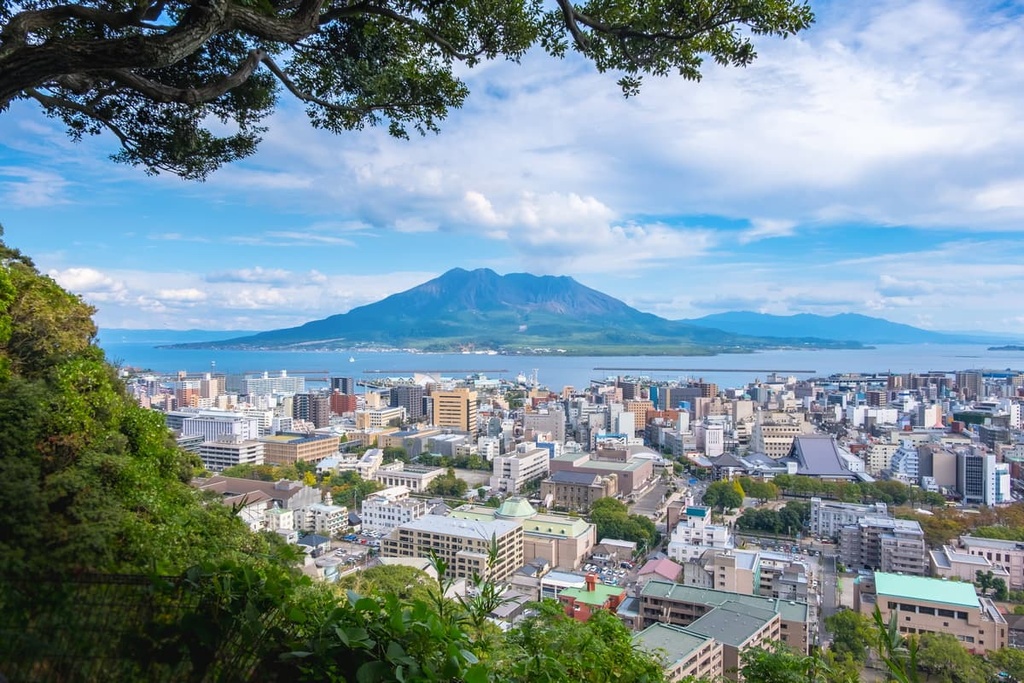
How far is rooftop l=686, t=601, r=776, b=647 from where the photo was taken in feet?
14.0

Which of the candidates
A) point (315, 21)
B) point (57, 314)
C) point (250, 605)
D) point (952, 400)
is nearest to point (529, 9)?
point (315, 21)

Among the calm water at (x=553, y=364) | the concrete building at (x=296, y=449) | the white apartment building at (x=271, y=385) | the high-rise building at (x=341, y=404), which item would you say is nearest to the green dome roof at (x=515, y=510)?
the concrete building at (x=296, y=449)

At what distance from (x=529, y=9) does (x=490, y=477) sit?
13.1m

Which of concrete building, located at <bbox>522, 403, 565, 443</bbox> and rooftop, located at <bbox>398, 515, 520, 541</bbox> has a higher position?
rooftop, located at <bbox>398, 515, 520, 541</bbox>

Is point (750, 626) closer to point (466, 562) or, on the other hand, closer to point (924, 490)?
point (466, 562)

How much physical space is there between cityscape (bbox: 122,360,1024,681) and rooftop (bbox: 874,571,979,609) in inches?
1.1

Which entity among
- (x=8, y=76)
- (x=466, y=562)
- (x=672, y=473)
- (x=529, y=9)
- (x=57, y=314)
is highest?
(x=529, y=9)

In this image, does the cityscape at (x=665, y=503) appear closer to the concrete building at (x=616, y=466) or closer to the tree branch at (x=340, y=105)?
the concrete building at (x=616, y=466)

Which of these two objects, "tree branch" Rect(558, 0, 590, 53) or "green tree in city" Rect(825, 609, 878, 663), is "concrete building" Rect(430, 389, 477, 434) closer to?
"green tree in city" Rect(825, 609, 878, 663)

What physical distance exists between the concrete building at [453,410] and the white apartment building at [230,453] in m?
7.84

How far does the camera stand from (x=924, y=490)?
12664 millimetres

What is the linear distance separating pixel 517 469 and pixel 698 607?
319 inches

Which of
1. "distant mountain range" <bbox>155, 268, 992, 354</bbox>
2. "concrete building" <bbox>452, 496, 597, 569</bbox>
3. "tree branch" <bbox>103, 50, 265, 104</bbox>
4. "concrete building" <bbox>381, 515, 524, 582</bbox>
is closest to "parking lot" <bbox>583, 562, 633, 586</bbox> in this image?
"concrete building" <bbox>452, 496, 597, 569</bbox>

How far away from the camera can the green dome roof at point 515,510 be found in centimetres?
948
